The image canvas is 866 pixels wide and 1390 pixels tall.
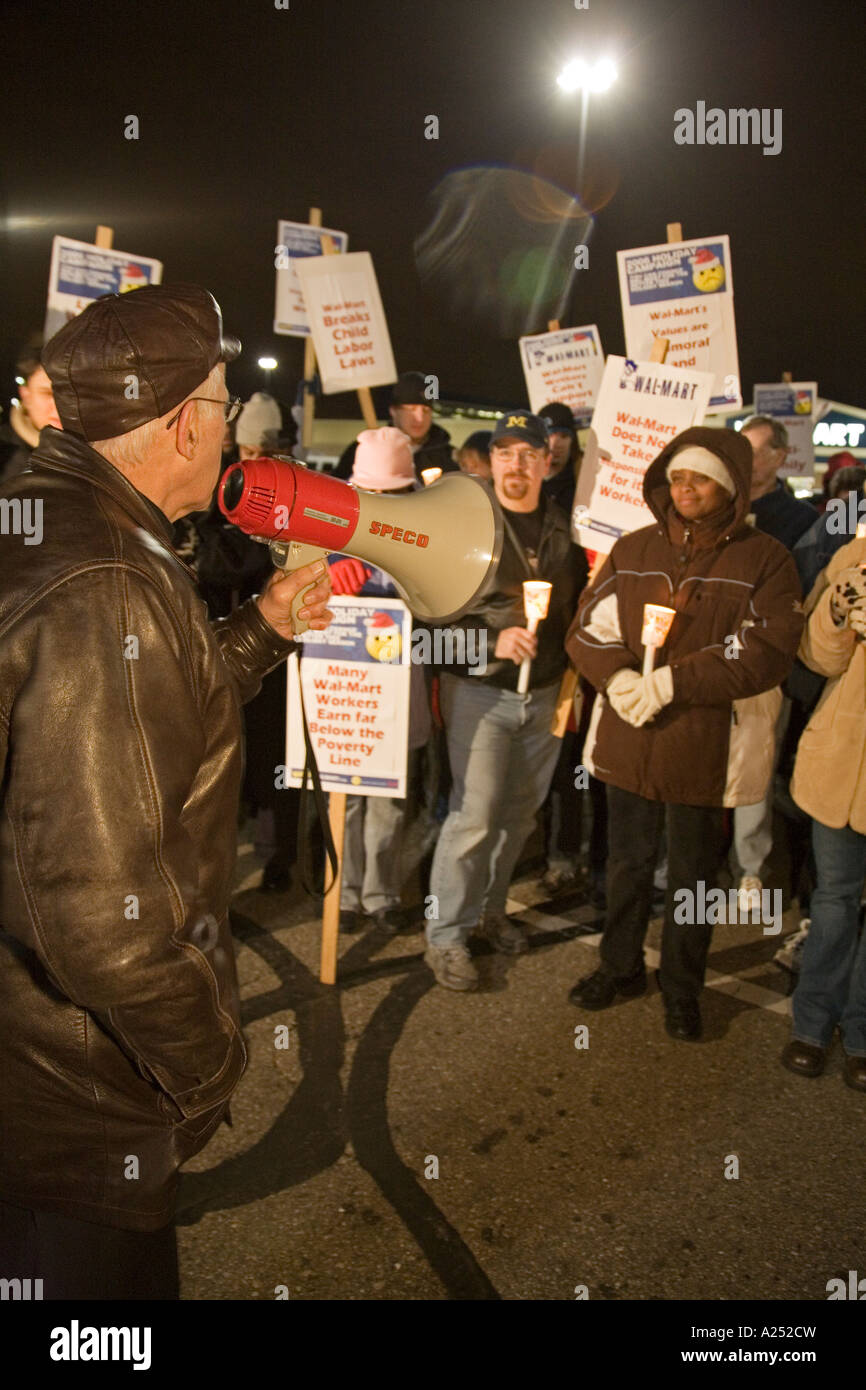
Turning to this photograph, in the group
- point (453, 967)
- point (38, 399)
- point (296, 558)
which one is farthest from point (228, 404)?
point (453, 967)

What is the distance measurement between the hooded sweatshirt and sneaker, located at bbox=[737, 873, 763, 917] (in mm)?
1416

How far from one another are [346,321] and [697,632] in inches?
107

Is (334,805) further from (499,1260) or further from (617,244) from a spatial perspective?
(617,244)

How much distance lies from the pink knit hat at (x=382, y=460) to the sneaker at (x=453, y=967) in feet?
6.83

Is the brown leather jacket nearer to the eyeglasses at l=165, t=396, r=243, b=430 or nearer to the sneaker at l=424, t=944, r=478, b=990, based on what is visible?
the eyeglasses at l=165, t=396, r=243, b=430

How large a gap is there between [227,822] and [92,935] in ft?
1.13

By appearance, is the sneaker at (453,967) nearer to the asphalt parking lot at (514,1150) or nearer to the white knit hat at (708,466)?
the asphalt parking lot at (514,1150)

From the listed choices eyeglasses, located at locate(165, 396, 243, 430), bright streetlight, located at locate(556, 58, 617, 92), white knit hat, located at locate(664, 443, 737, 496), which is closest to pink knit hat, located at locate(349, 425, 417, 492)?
white knit hat, located at locate(664, 443, 737, 496)

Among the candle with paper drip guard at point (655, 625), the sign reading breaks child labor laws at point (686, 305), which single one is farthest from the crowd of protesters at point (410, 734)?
the sign reading breaks child labor laws at point (686, 305)

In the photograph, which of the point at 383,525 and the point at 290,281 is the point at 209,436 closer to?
the point at 383,525

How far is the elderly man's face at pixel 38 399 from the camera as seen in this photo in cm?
345

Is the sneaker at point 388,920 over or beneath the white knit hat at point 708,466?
beneath

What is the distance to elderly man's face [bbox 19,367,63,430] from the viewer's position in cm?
345
